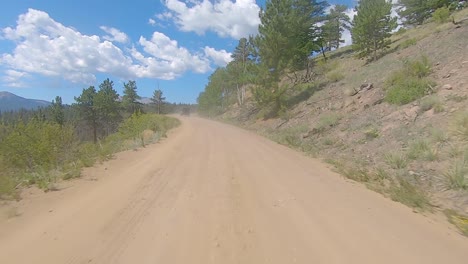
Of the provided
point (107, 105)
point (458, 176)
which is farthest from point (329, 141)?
point (107, 105)

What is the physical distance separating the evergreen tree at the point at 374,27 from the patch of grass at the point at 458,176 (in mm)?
19835

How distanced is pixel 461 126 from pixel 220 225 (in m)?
7.13

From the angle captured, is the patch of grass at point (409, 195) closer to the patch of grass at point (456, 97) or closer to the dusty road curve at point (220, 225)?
the dusty road curve at point (220, 225)

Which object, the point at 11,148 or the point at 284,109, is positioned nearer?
the point at 11,148

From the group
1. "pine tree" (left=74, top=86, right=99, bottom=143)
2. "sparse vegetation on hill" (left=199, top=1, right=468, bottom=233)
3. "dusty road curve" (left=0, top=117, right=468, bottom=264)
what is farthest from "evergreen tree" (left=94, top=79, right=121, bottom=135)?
"dusty road curve" (left=0, top=117, right=468, bottom=264)

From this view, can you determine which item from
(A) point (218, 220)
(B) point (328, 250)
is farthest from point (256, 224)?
(B) point (328, 250)

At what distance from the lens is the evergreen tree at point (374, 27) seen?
946 inches

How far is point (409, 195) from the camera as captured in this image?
647 centimetres

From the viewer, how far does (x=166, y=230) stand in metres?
4.66

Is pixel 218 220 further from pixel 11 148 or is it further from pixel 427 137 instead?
pixel 11 148

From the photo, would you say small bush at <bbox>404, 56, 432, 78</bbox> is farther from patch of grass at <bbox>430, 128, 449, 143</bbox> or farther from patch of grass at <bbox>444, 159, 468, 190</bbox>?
patch of grass at <bbox>444, 159, 468, 190</bbox>

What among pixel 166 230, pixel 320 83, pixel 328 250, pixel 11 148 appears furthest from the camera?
pixel 320 83

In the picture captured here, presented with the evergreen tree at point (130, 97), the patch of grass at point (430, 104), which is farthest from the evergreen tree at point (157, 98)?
the patch of grass at point (430, 104)

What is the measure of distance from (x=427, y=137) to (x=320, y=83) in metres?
19.6
